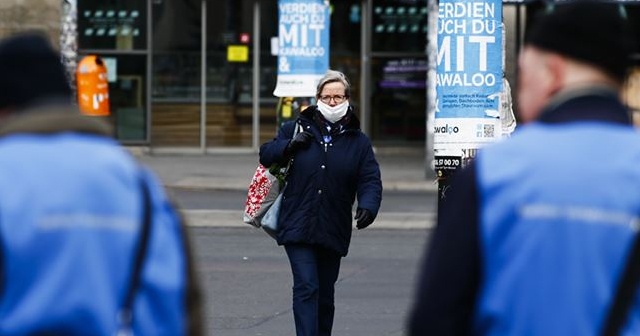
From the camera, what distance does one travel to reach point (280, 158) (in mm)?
8805

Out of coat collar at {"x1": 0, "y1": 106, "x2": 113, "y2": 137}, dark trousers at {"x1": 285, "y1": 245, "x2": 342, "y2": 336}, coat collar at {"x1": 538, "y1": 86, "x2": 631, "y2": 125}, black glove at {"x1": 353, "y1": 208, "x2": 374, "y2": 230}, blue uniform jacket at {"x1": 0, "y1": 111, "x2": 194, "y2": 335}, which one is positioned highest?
coat collar at {"x1": 538, "y1": 86, "x2": 631, "y2": 125}

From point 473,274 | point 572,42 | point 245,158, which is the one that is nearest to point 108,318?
point 473,274

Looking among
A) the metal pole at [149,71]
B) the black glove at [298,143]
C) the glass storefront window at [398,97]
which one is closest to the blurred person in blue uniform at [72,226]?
the black glove at [298,143]

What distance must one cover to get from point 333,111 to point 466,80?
1.16m

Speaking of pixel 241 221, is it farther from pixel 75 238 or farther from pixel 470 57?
pixel 75 238

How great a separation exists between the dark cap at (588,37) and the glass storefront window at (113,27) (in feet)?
76.6

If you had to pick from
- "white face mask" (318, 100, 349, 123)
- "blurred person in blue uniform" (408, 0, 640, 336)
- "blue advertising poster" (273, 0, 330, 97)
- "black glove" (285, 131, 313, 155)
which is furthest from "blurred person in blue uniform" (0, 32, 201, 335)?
"blue advertising poster" (273, 0, 330, 97)

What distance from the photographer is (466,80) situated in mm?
9539

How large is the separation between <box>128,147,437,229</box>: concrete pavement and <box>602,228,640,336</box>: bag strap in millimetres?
13905

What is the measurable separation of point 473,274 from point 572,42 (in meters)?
0.63

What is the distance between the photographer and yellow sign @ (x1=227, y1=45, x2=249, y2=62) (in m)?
26.8

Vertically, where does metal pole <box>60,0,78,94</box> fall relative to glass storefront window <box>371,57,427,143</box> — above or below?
above

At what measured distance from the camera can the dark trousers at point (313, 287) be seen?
28.1ft

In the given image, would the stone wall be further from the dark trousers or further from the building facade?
the dark trousers
